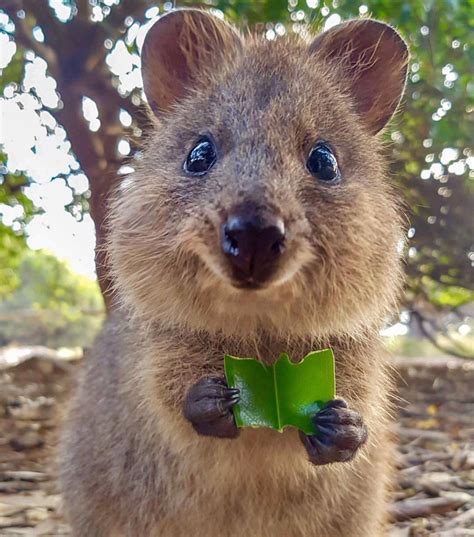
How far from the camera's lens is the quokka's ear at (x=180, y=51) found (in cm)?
246

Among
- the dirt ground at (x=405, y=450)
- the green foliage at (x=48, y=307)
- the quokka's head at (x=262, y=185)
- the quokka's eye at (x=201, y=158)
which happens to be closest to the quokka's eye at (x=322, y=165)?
the quokka's head at (x=262, y=185)

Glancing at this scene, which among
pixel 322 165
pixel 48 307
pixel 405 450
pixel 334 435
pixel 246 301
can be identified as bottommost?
pixel 405 450

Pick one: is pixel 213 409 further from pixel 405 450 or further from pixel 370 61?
pixel 405 450

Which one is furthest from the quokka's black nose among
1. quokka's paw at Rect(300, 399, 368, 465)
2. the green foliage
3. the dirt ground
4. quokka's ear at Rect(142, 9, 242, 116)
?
the green foliage

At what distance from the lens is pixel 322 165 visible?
6.75ft

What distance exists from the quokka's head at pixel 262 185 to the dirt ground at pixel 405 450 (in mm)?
1323

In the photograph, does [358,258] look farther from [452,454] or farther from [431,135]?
[452,454]

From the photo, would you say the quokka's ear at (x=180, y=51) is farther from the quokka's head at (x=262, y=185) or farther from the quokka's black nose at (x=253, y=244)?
the quokka's black nose at (x=253, y=244)

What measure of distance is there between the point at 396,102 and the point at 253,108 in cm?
67

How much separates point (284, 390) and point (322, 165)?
67cm

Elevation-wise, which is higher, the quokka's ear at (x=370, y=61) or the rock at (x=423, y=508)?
the quokka's ear at (x=370, y=61)

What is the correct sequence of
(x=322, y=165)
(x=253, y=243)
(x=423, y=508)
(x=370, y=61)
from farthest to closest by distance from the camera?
(x=423, y=508), (x=370, y=61), (x=322, y=165), (x=253, y=243)

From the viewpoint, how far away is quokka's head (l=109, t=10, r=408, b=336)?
1.72 m

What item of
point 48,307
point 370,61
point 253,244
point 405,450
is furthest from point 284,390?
point 48,307
